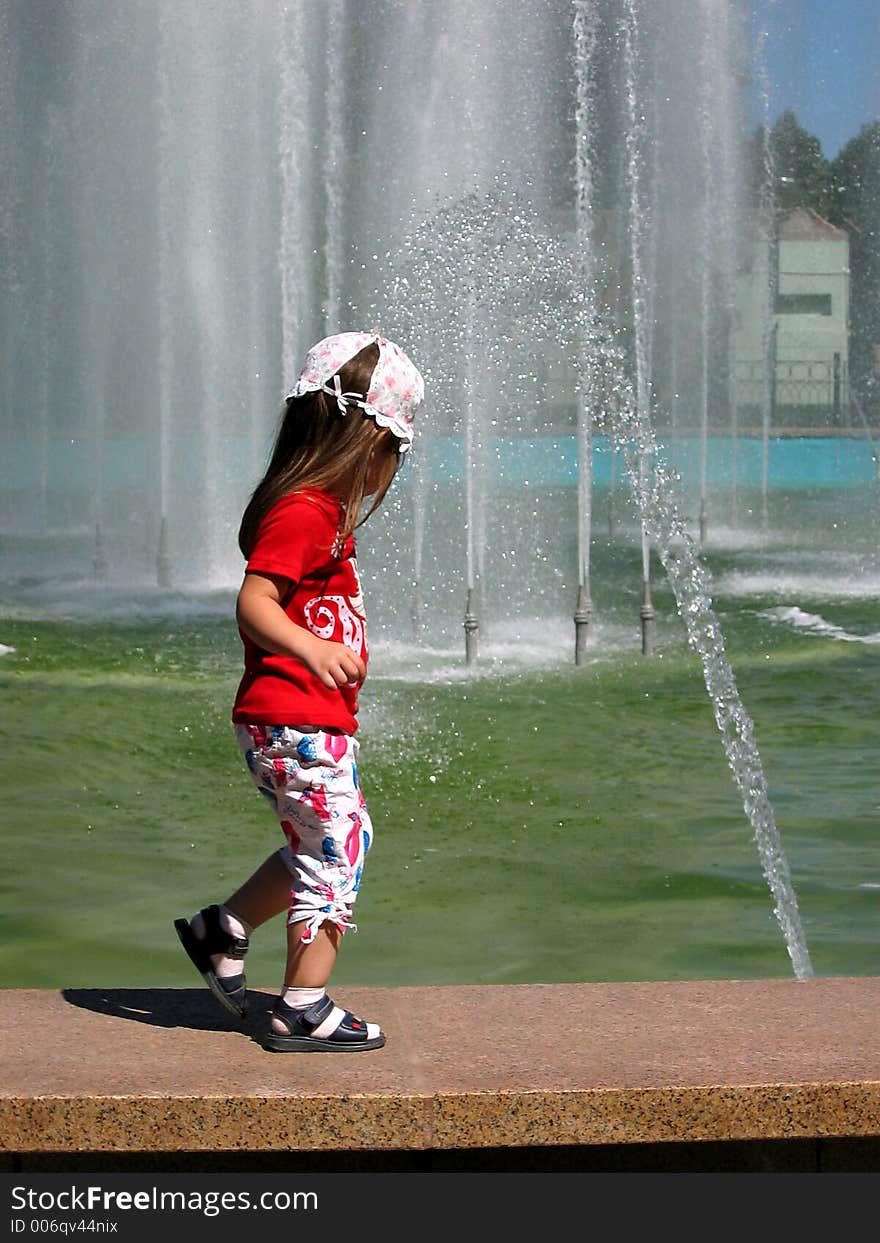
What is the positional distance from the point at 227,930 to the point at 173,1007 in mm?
→ 201

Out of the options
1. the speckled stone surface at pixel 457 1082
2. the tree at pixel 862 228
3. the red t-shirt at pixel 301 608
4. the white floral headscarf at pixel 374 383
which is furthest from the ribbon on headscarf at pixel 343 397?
the tree at pixel 862 228

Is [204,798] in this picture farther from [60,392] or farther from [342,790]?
[60,392]

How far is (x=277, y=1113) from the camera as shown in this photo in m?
2.67

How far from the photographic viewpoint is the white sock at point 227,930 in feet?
10.4

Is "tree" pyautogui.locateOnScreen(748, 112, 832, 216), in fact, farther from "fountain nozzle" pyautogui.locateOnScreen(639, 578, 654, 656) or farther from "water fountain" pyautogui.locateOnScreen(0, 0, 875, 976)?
"fountain nozzle" pyautogui.locateOnScreen(639, 578, 654, 656)

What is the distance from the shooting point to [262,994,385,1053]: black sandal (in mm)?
2980

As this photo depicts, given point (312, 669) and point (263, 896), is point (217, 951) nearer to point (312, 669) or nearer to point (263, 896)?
point (263, 896)

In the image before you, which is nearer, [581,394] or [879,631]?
[879,631]

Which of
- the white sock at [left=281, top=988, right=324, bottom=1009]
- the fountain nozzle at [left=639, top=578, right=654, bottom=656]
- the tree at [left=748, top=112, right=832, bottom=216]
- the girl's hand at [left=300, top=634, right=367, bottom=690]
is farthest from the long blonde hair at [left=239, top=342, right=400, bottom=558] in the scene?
the tree at [left=748, top=112, right=832, bottom=216]

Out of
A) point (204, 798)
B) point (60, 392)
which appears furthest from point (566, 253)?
point (204, 798)

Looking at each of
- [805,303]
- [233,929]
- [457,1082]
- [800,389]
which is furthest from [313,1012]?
[800,389]

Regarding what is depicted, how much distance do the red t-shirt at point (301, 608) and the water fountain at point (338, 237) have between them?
8419 millimetres

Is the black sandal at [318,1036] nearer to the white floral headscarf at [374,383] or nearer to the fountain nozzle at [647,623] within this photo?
the white floral headscarf at [374,383]

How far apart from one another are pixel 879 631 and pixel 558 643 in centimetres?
238
